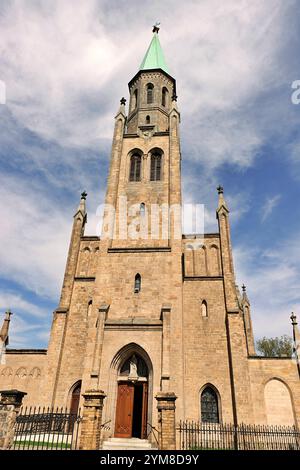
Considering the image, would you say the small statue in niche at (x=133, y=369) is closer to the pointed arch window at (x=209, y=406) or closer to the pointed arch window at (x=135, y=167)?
the pointed arch window at (x=209, y=406)

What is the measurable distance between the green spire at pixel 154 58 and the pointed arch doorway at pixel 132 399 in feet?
89.7

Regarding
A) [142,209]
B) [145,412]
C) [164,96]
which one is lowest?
[145,412]

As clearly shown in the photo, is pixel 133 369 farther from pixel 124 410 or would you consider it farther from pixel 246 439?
pixel 246 439

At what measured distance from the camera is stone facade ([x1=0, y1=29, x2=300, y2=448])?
1664 cm

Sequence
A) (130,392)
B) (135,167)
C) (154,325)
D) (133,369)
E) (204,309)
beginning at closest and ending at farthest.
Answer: (130,392), (133,369), (154,325), (204,309), (135,167)

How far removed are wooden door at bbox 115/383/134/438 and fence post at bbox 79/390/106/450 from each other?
648 cm

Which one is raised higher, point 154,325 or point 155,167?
→ point 155,167

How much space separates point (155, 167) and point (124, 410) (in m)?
16.6

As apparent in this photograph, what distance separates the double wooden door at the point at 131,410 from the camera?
1548cm

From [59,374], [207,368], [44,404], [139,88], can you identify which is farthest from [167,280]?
[139,88]

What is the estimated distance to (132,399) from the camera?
16.3m

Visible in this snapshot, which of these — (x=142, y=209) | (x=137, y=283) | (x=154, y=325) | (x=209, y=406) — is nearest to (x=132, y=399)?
(x=154, y=325)
